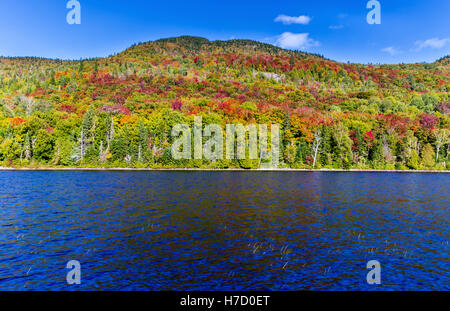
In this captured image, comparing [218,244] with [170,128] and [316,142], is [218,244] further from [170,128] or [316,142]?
[316,142]

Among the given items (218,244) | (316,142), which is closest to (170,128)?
(316,142)

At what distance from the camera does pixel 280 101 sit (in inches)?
6196

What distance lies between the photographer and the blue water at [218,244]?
13969mm

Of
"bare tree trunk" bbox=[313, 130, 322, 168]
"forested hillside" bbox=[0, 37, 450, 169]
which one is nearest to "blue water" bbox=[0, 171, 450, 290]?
"forested hillside" bbox=[0, 37, 450, 169]

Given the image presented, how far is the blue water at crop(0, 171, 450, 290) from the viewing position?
14.0 m

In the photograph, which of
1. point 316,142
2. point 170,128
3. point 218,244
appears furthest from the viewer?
point 316,142

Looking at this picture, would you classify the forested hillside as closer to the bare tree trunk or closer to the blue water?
the bare tree trunk

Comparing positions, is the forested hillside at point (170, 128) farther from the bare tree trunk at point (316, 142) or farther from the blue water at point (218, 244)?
the blue water at point (218, 244)

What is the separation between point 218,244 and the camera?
62.8 feet

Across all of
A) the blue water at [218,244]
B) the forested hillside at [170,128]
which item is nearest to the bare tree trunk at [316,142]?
the forested hillside at [170,128]

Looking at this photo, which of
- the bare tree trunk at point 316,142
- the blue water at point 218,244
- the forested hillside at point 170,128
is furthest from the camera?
the bare tree trunk at point 316,142

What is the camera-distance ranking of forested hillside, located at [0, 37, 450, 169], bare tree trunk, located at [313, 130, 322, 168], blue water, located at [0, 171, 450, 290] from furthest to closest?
bare tree trunk, located at [313, 130, 322, 168], forested hillside, located at [0, 37, 450, 169], blue water, located at [0, 171, 450, 290]
